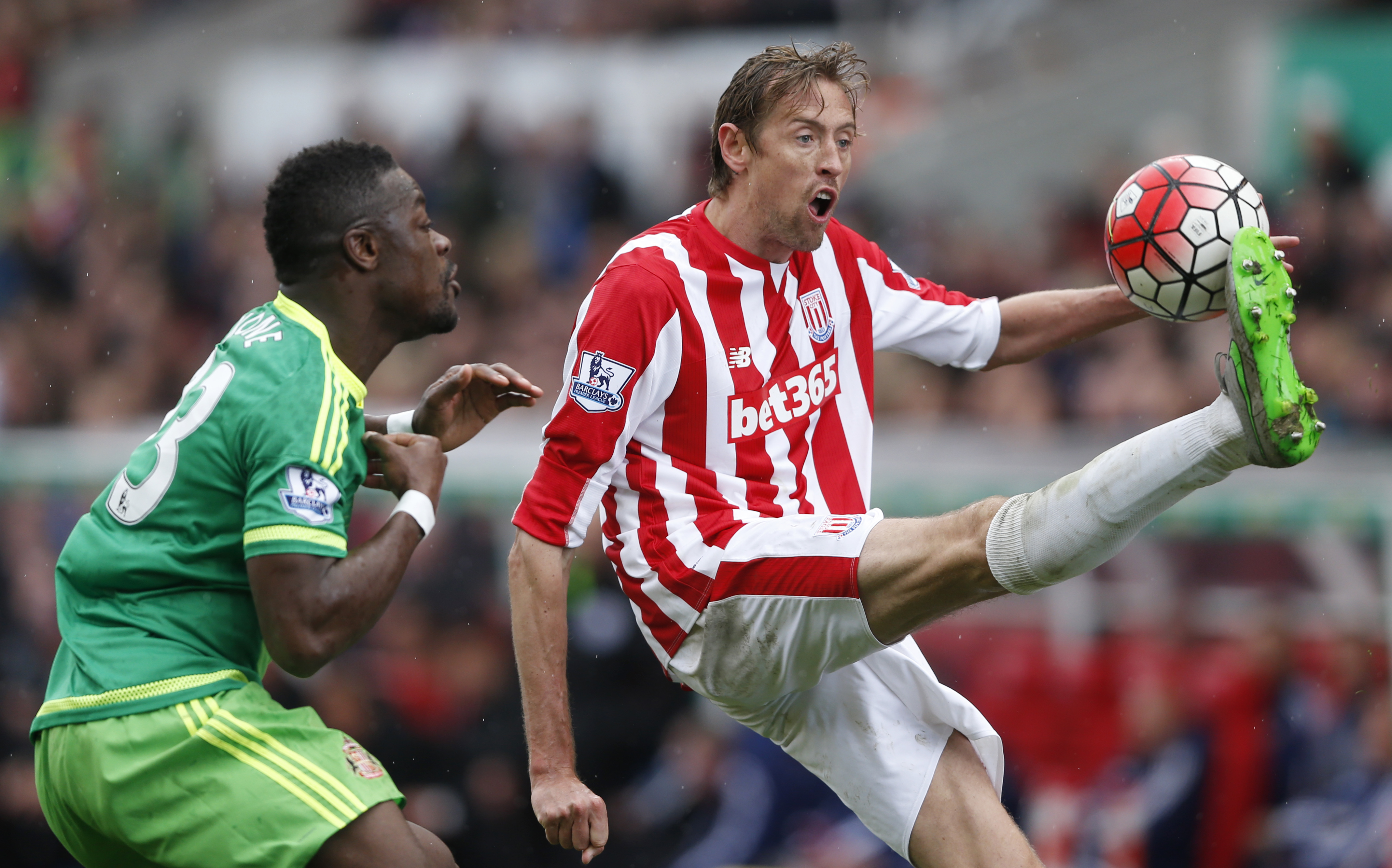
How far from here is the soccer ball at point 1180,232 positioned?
3.80 meters

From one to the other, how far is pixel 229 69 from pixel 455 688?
9.35 metres

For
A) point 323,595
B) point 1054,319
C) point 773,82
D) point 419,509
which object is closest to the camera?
point 323,595

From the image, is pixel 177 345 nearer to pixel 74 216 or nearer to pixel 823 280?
pixel 74 216

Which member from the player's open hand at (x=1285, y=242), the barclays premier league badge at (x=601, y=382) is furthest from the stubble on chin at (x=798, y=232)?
the player's open hand at (x=1285, y=242)

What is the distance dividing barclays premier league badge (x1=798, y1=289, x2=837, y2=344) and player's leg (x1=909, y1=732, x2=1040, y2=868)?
1.22 m

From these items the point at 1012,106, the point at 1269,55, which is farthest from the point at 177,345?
the point at 1269,55

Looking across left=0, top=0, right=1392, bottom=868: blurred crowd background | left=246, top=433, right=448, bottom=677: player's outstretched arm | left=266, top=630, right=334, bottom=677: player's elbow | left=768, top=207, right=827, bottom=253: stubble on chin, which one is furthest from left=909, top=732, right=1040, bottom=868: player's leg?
left=0, top=0, right=1392, bottom=868: blurred crowd background

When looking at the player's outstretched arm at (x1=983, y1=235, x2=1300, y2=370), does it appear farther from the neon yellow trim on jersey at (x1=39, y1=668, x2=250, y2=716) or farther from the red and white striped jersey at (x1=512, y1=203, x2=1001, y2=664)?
the neon yellow trim on jersey at (x1=39, y1=668, x2=250, y2=716)

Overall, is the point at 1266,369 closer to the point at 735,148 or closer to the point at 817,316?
the point at 817,316

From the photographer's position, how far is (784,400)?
4.19 meters

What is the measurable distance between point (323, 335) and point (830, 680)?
5.62 feet

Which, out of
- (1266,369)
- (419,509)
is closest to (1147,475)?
(1266,369)

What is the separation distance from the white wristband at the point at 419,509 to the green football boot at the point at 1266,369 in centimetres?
187

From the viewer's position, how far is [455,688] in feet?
27.4
